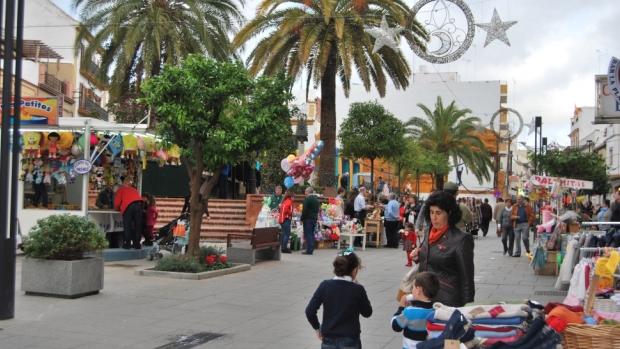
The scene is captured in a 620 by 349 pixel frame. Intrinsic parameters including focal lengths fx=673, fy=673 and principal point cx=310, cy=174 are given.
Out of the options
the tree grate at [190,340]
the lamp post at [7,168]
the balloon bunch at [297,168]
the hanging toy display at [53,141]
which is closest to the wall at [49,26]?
the balloon bunch at [297,168]

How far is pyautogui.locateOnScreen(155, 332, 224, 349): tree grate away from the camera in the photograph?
7.25 meters

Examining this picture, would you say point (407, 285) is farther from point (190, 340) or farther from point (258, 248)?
point (258, 248)

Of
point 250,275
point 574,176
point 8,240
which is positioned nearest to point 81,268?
point 8,240

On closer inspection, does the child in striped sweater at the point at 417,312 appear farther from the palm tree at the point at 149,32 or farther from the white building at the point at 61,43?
the white building at the point at 61,43

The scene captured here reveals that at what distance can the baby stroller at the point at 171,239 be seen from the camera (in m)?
15.2

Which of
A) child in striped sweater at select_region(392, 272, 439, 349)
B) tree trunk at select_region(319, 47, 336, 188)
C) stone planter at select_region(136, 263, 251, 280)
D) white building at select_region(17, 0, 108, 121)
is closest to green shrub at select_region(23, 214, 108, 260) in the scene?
stone planter at select_region(136, 263, 251, 280)

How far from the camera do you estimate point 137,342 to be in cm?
733

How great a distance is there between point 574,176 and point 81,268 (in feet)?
115

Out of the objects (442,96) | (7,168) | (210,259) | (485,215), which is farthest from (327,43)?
(442,96)

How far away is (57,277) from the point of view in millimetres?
9766

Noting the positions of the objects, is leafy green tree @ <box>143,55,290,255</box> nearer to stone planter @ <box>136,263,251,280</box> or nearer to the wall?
stone planter @ <box>136,263,251,280</box>

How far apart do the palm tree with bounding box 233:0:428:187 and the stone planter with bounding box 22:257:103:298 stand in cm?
1221

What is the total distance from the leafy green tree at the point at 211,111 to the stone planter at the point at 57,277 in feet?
10.7

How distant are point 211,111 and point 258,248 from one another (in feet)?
11.6
